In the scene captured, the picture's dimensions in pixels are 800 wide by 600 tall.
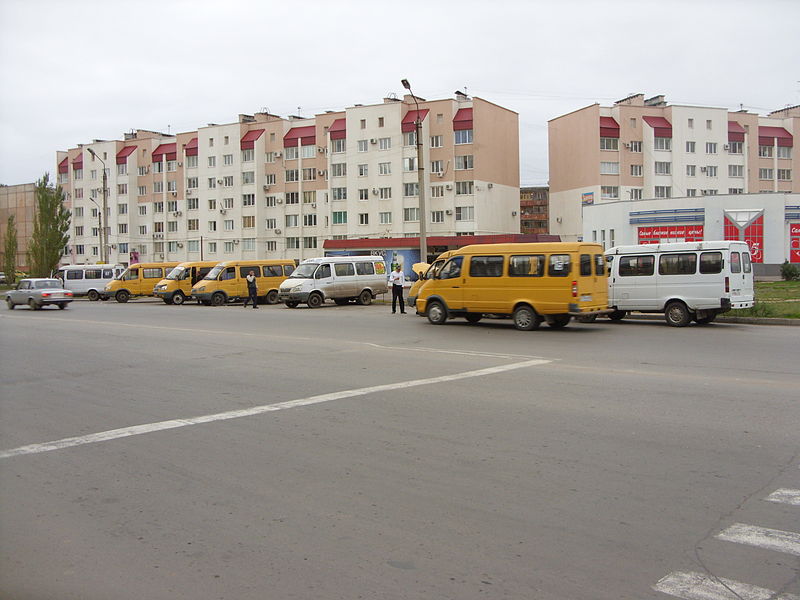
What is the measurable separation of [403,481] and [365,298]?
2541 cm

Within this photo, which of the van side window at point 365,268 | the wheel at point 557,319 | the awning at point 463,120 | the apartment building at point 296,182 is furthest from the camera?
the apartment building at point 296,182

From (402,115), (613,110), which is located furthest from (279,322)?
(613,110)

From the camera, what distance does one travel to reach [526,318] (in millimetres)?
17297

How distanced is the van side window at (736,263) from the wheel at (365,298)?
54.1 feet

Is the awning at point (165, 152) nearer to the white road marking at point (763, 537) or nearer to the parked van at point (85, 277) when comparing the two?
the parked van at point (85, 277)

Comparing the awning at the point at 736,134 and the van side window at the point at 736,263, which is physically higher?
the awning at the point at 736,134

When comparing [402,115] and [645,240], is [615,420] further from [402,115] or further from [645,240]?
[402,115]

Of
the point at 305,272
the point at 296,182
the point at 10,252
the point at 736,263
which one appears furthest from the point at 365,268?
the point at 10,252

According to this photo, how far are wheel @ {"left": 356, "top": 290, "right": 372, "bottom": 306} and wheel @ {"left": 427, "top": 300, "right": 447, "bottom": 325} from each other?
1135cm

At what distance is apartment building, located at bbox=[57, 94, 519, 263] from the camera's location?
6831cm

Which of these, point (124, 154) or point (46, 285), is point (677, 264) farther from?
point (124, 154)

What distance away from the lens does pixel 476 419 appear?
744 centimetres

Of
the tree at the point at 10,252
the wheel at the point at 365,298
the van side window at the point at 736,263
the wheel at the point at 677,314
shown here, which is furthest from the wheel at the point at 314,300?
the tree at the point at 10,252

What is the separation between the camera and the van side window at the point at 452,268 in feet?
61.2
